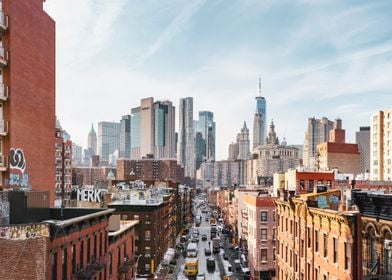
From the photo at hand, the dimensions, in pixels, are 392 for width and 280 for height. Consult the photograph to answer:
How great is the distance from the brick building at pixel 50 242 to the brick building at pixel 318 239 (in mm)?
16133

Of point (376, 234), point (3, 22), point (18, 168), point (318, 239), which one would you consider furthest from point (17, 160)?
point (376, 234)

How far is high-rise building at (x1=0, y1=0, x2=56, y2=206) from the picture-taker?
33812mm

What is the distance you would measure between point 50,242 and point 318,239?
2217 cm

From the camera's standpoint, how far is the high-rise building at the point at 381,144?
509 ft

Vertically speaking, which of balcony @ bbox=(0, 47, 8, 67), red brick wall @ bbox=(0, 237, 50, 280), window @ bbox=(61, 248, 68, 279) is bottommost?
window @ bbox=(61, 248, 68, 279)

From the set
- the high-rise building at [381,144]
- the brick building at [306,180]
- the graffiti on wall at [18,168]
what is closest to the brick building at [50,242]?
the graffiti on wall at [18,168]

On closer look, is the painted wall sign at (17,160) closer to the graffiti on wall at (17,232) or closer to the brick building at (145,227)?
the graffiti on wall at (17,232)

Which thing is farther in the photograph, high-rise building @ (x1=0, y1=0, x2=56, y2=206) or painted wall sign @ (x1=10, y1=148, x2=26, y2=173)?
painted wall sign @ (x1=10, y1=148, x2=26, y2=173)

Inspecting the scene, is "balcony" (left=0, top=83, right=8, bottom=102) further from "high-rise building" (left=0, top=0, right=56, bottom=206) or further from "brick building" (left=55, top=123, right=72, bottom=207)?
"brick building" (left=55, top=123, right=72, bottom=207)

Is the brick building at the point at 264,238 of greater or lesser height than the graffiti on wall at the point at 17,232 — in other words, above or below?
below

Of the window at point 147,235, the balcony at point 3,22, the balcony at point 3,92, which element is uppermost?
the balcony at point 3,22

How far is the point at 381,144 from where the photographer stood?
160m

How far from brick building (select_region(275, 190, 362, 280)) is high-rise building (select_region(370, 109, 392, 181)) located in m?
114

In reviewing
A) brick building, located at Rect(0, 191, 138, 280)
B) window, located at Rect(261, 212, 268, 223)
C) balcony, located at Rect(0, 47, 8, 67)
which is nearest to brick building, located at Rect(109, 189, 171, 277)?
window, located at Rect(261, 212, 268, 223)
